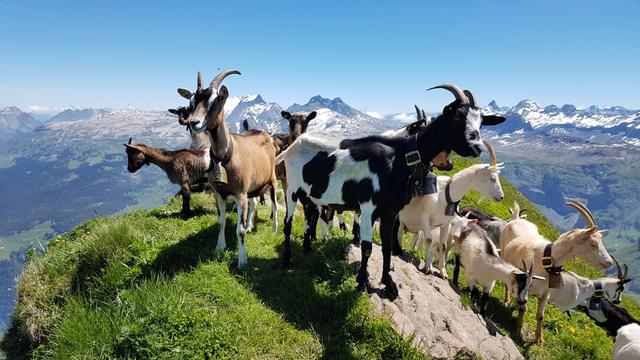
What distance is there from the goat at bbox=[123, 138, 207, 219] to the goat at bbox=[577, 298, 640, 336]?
14.1m

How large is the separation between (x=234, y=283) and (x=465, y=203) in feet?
55.9

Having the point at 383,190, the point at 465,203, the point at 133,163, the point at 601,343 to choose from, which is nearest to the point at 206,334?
the point at 383,190

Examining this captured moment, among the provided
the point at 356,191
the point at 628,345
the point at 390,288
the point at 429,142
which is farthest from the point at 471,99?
the point at 628,345

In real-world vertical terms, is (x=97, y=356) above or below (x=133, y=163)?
below

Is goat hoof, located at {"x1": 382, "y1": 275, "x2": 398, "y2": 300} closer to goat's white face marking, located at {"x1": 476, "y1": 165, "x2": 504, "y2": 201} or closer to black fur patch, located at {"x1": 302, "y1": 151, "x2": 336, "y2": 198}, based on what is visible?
black fur patch, located at {"x1": 302, "y1": 151, "x2": 336, "y2": 198}

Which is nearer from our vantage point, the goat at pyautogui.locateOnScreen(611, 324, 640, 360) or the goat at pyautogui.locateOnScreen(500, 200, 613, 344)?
the goat at pyautogui.locateOnScreen(611, 324, 640, 360)

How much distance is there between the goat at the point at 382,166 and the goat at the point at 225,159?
1.63 m

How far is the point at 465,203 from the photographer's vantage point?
22.2 meters

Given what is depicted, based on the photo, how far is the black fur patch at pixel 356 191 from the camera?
7941mm

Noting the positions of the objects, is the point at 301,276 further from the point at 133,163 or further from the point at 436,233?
the point at 133,163

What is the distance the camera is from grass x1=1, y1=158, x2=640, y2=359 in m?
6.73

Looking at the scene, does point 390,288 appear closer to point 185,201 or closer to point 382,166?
point 382,166

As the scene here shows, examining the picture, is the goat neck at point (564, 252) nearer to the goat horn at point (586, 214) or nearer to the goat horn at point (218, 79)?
the goat horn at point (586, 214)

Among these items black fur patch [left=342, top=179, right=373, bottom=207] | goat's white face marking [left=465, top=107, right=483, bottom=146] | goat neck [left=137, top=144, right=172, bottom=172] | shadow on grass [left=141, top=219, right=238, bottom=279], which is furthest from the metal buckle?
goat neck [left=137, top=144, right=172, bottom=172]
